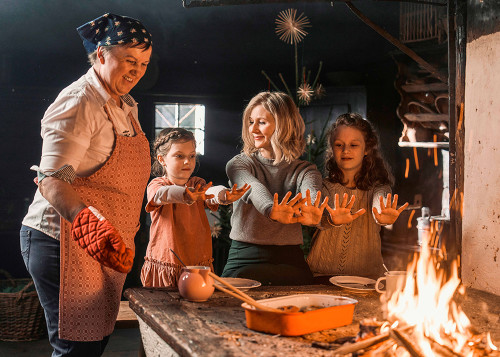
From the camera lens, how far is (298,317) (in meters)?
1.82

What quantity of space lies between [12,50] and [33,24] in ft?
1.64

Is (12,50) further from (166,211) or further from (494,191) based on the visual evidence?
(494,191)

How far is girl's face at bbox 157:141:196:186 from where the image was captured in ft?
11.6

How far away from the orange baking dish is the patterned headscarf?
4.45ft

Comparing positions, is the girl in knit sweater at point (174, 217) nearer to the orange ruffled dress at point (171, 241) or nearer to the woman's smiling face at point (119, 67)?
the orange ruffled dress at point (171, 241)

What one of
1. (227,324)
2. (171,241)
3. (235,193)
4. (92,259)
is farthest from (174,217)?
(227,324)

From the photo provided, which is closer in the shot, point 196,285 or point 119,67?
point 196,285

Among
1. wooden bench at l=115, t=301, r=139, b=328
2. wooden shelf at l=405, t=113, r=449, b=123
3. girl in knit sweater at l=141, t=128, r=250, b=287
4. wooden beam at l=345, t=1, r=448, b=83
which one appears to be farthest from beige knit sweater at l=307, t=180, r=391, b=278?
wooden shelf at l=405, t=113, r=449, b=123

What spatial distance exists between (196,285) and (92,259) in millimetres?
490

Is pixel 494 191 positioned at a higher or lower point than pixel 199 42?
lower

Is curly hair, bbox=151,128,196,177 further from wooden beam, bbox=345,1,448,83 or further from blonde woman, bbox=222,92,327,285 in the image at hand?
wooden beam, bbox=345,1,448,83

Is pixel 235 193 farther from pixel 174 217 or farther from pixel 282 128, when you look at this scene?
pixel 174 217

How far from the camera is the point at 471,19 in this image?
2895 mm

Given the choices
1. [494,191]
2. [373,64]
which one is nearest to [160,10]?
[373,64]
